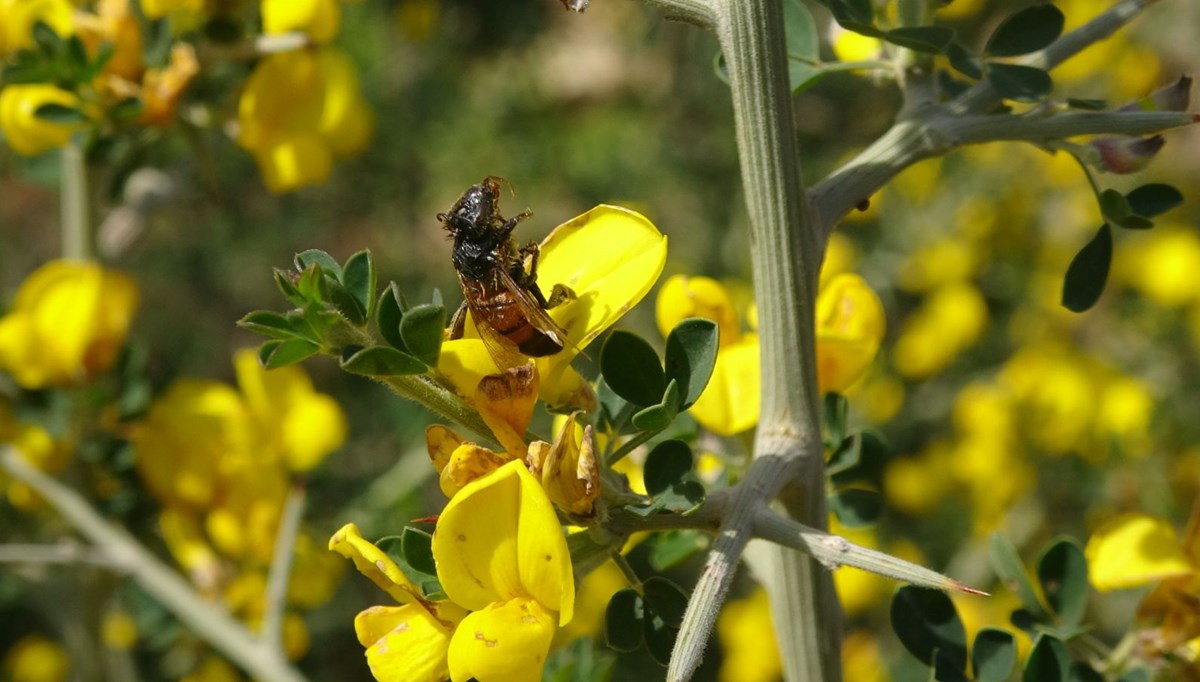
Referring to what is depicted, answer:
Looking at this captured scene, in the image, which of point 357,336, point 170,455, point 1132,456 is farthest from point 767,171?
point 1132,456

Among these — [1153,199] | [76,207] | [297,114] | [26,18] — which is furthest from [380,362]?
[76,207]

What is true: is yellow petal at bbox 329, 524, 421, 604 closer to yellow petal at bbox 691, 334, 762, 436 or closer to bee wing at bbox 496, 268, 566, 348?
bee wing at bbox 496, 268, 566, 348

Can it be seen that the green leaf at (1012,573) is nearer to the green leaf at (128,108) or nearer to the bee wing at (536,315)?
the bee wing at (536,315)

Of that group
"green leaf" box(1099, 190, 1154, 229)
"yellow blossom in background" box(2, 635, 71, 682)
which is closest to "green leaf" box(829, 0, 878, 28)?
"green leaf" box(1099, 190, 1154, 229)

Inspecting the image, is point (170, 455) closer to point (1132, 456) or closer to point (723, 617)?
point (723, 617)

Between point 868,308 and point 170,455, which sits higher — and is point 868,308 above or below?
above

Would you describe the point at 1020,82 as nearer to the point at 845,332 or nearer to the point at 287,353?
the point at 845,332

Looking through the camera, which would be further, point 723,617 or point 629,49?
point 629,49
